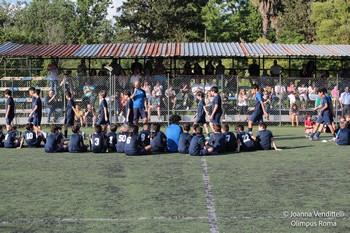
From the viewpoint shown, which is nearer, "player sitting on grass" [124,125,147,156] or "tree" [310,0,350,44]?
"player sitting on grass" [124,125,147,156]

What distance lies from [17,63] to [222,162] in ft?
114

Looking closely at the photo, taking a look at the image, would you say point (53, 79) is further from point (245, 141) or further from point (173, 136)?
point (245, 141)

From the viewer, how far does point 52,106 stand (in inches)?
1009

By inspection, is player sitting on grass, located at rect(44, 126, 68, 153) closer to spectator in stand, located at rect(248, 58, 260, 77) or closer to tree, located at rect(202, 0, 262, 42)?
spectator in stand, located at rect(248, 58, 260, 77)

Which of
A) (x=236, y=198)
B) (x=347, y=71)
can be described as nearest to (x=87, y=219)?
(x=236, y=198)

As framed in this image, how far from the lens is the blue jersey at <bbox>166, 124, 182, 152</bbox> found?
17.0 meters

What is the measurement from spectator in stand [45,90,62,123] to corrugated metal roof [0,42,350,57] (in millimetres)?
2300

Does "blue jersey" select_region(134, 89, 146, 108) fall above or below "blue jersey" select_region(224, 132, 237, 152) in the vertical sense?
above

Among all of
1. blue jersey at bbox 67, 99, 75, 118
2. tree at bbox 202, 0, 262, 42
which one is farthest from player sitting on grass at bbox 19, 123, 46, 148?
tree at bbox 202, 0, 262, 42

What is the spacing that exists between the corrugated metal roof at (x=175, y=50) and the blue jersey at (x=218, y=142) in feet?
32.8

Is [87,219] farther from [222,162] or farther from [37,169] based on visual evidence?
[222,162]

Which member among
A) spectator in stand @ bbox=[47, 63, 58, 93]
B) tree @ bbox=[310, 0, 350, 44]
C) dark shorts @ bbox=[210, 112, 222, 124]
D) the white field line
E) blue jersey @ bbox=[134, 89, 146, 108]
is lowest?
the white field line

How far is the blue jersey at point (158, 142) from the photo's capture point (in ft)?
55.4

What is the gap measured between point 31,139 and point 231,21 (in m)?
49.5
